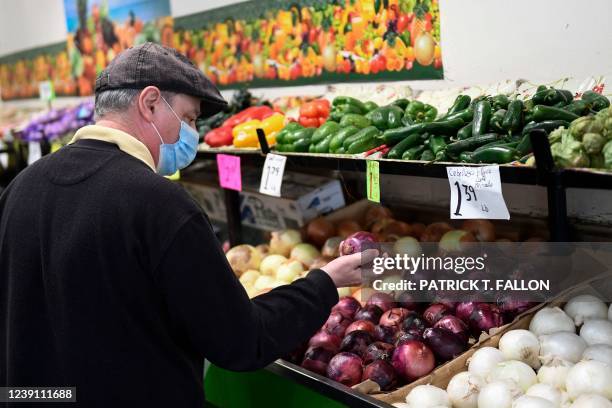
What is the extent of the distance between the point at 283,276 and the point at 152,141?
5.61ft

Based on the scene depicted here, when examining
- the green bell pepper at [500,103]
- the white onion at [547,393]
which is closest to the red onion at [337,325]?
the white onion at [547,393]

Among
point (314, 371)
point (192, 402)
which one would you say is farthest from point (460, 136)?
point (192, 402)

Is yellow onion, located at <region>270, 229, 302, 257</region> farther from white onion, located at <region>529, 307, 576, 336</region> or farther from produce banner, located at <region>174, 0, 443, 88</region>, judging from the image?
white onion, located at <region>529, 307, 576, 336</region>

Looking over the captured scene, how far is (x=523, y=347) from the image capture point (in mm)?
2248

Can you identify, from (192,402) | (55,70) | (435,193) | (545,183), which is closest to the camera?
(192,402)

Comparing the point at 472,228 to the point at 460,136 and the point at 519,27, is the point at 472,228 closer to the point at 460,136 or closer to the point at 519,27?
the point at 460,136

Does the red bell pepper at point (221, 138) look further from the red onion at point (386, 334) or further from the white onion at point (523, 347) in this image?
the white onion at point (523, 347)

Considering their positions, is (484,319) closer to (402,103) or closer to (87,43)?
(402,103)

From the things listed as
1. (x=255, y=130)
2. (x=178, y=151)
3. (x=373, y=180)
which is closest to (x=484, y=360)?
(x=373, y=180)

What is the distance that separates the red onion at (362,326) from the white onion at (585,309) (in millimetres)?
755

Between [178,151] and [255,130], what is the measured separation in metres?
1.78

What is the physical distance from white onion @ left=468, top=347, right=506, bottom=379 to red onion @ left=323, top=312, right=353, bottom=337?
2.02 ft

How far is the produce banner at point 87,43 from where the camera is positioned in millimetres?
6047

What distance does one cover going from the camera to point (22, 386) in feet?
5.98
